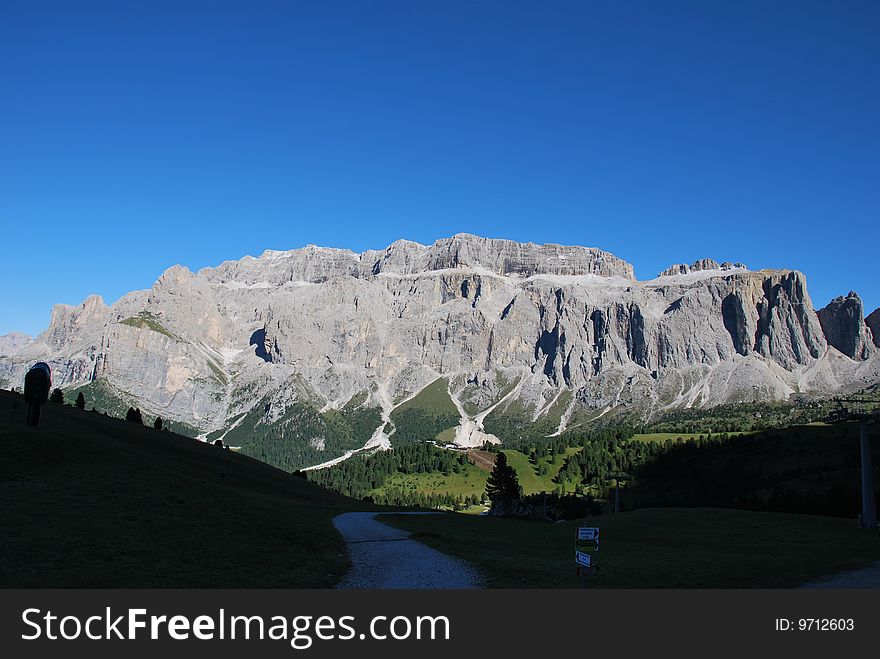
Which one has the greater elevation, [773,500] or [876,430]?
[876,430]

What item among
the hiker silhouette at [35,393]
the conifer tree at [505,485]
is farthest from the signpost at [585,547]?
the conifer tree at [505,485]

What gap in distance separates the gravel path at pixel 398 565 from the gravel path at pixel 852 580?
1700cm

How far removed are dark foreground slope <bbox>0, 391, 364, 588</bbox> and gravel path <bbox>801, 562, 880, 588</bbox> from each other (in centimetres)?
2406

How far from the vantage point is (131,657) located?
1803 cm

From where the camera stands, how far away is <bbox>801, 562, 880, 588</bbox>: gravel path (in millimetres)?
30250

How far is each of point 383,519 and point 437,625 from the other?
54578 mm

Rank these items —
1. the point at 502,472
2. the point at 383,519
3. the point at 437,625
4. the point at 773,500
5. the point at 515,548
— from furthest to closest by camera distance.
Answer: the point at 502,472
the point at 773,500
the point at 383,519
the point at 515,548
the point at 437,625

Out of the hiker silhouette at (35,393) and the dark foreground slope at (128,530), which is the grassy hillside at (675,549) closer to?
the dark foreground slope at (128,530)

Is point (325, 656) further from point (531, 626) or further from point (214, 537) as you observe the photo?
point (214, 537)

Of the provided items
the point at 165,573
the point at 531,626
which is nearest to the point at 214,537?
the point at 165,573

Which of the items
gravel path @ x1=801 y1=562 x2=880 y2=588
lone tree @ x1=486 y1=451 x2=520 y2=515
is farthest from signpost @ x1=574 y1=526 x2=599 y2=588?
lone tree @ x1=486 y1=451 x2=520 y2=515

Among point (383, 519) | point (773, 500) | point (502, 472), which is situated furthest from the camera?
point (502, 472)

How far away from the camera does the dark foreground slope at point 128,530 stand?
26.0 meters

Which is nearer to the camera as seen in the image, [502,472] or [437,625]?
[437,625]
